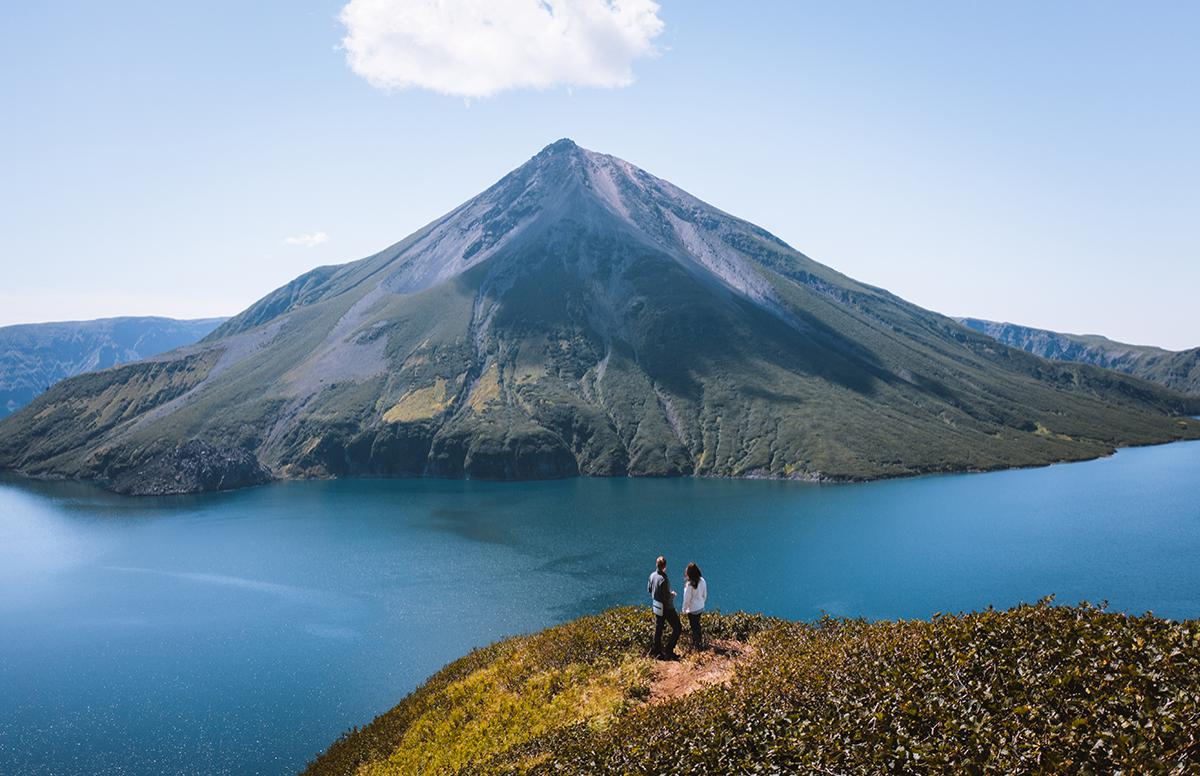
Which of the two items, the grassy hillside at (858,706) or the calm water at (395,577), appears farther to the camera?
the calm water at (395,577)

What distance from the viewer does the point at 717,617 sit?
30531 mm

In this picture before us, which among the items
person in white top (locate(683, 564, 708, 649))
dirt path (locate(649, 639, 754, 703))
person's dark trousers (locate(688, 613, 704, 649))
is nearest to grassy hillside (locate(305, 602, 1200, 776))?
dirt path (locate(649, 639, 754, 703))

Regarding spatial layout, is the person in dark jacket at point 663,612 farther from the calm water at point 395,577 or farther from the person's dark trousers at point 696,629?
the calm water at point 395,577

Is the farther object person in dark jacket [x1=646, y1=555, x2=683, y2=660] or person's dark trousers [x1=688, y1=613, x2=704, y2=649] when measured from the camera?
person's dark trousers [x1=688, y1=613, x2=704, y2=649]

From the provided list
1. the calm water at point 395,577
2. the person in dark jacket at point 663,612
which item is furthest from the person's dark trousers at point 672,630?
the calm water at point 395,577

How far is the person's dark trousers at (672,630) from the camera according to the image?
27109 millimetres

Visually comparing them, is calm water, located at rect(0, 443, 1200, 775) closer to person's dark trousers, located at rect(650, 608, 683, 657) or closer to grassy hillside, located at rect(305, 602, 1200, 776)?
grassy hillside, located at rect(305, 602, 1200, 776)

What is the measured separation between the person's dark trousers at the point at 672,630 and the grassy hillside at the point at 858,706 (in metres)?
0.83

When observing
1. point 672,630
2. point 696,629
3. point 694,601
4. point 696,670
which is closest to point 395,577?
point 672,630

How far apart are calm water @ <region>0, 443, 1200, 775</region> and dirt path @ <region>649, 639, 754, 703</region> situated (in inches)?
1529

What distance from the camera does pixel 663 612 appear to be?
27.0 m

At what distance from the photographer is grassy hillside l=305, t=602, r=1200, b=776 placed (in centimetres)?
1286

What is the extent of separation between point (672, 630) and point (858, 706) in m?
12.2

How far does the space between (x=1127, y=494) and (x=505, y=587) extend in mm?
142976
